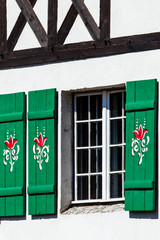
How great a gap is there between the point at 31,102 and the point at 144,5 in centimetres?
202

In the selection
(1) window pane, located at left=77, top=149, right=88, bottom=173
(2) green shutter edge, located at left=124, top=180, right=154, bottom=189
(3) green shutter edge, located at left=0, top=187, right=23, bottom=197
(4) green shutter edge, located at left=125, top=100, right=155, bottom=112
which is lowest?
(3) green shutter edge, located at left=0, top=187, right=23, bottom=197

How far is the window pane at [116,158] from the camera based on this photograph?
70.7 ft

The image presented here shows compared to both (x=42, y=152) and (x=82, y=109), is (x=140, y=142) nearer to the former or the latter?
(x=82, y=109)

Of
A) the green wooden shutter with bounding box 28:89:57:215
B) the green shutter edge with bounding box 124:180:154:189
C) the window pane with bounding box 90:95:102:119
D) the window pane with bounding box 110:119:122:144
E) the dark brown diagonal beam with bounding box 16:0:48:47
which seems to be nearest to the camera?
the green shutter edge with bounding box 124:180:154:189

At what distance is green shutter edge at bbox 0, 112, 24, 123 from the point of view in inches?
870

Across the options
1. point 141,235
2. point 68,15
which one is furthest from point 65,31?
point 141,235

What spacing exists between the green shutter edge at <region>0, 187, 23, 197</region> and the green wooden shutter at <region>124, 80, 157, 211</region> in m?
1.62

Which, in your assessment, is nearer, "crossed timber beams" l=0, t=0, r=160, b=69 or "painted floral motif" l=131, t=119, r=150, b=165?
"painted floral motif" l=131, t=119, r=150, b=165

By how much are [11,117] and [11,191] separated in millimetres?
977

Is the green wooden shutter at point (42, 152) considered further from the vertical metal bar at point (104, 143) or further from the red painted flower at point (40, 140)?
the vertical metal bar at point (104, 143)

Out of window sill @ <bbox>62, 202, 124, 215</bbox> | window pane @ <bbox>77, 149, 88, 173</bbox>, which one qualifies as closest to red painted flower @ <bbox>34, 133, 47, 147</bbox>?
window pane @ <bbox>77, 149, 88, 173</bbox>

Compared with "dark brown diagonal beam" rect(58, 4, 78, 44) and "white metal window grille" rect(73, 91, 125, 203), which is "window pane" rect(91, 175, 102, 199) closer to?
"white metal window grille" rect(73, 91, 125, 203)

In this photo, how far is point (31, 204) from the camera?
21.9m

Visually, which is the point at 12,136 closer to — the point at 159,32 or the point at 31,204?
the point at 31,204
